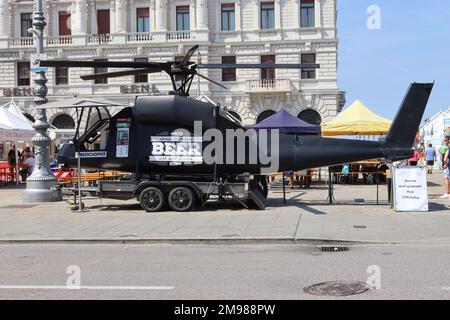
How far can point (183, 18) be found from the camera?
47.2 meters

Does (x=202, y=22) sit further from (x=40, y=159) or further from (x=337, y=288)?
(x=337, y=288)

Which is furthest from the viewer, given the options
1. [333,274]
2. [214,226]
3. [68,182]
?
[68,182]

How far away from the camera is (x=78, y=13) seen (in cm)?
4722

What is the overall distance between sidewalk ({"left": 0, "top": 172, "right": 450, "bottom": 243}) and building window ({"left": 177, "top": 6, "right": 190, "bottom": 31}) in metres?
32.5

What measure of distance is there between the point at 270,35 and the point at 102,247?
1509 inches

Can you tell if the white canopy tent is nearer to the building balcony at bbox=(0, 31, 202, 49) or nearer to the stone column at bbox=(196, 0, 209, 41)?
the building balcony at bbox=(0, 31, 202, 49)

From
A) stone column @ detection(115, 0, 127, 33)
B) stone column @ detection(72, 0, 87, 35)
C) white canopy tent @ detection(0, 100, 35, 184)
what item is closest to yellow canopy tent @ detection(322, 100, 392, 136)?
white canopy tent @ detection(0, 100, 35, 184)

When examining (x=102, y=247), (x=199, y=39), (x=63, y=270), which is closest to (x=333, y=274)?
(x=63, y=270)

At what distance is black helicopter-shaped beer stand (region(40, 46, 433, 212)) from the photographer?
14.6 meters

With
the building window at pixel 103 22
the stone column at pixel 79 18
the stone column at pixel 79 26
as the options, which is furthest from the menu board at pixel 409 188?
the stone column at pixel 79 18

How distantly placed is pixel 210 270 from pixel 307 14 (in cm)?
4101

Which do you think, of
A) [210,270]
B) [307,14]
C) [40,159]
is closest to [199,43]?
[307,14]

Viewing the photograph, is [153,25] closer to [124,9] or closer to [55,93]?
[124,9]
